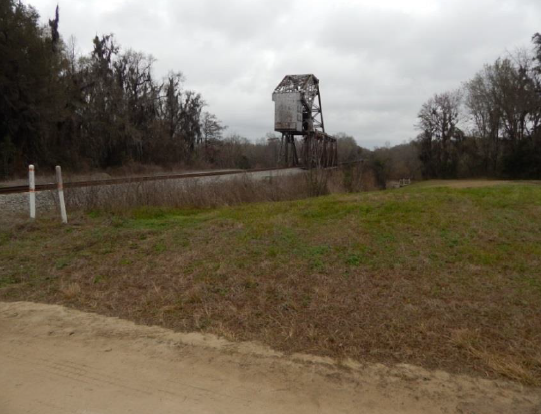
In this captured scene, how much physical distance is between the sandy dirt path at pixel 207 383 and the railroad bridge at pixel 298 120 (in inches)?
1036

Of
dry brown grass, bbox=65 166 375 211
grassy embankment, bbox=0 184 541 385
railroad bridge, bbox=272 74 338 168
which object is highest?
railroad bridge, bbox=272 74 338 168

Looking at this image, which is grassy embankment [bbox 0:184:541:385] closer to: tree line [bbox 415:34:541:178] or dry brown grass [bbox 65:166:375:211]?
dry brown grass [bbox 65:166:375:211]

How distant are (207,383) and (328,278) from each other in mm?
2540

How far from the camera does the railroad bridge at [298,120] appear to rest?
Result: 105 feet

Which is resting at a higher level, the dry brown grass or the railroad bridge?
the railroad bridge

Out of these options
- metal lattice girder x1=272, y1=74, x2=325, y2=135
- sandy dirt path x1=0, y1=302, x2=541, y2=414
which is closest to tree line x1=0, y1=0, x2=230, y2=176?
metal lattice girder x1=272, y1=74, x2=325, y2=135

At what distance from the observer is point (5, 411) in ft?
9.98

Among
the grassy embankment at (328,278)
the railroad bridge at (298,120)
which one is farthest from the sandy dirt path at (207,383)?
the railroad bridge at (298,120)

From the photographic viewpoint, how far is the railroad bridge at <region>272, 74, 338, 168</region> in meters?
32.2

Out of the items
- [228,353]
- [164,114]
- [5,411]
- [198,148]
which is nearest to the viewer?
[5,411]

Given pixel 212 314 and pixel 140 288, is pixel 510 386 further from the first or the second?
pixel 140 288

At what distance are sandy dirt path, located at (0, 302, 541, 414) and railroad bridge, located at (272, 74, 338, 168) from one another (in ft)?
86.3

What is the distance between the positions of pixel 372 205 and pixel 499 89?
4868 centimetres

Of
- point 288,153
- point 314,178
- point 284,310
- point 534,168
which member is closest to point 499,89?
point 534,168
